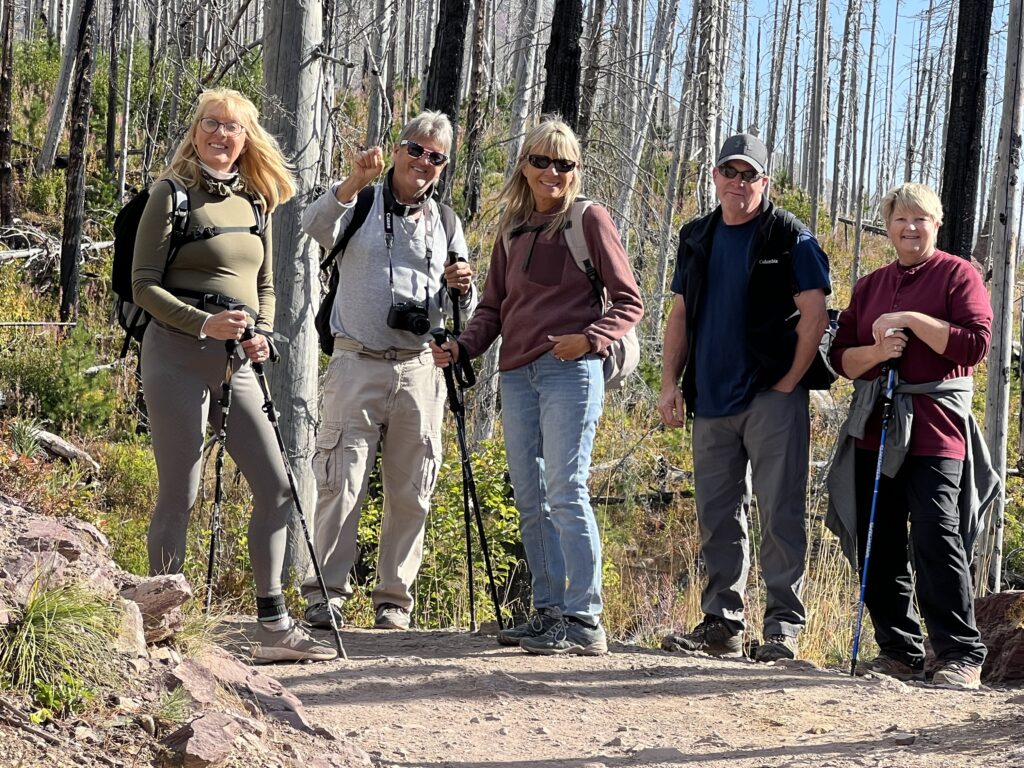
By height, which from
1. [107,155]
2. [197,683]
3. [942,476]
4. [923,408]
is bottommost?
[197,683]

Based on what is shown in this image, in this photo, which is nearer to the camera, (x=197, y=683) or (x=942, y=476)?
(x=197, y=683)

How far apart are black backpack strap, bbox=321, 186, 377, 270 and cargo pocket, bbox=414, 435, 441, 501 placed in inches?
37.3

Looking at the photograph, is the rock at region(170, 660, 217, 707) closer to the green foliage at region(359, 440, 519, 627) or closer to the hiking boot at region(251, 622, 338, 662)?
the hiking boot at region(251, 622, 338, 662)

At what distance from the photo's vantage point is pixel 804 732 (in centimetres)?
402

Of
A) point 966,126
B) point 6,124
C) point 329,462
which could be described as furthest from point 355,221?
point 6,124

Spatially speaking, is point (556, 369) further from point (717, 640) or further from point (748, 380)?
point (717, 640)

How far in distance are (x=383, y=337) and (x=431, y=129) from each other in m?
0.97

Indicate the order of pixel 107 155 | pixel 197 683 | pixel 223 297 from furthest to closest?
pixel 107 155, pixel 223 297, pixel 197 683

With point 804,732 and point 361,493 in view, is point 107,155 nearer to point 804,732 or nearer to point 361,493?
point 361,493

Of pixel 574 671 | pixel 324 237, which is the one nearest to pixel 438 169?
pixel 324 237

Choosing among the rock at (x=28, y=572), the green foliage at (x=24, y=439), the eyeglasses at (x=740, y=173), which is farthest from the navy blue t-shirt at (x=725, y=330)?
the green foliage at (x=24, y=439)

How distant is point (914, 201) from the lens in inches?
187

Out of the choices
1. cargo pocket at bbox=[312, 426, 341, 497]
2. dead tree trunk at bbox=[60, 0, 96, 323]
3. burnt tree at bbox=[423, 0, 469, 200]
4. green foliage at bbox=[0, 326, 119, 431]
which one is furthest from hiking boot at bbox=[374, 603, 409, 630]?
dead tree trunk at bbox=[60, 0, 96, 323]

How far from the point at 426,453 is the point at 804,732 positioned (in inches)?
82.3
